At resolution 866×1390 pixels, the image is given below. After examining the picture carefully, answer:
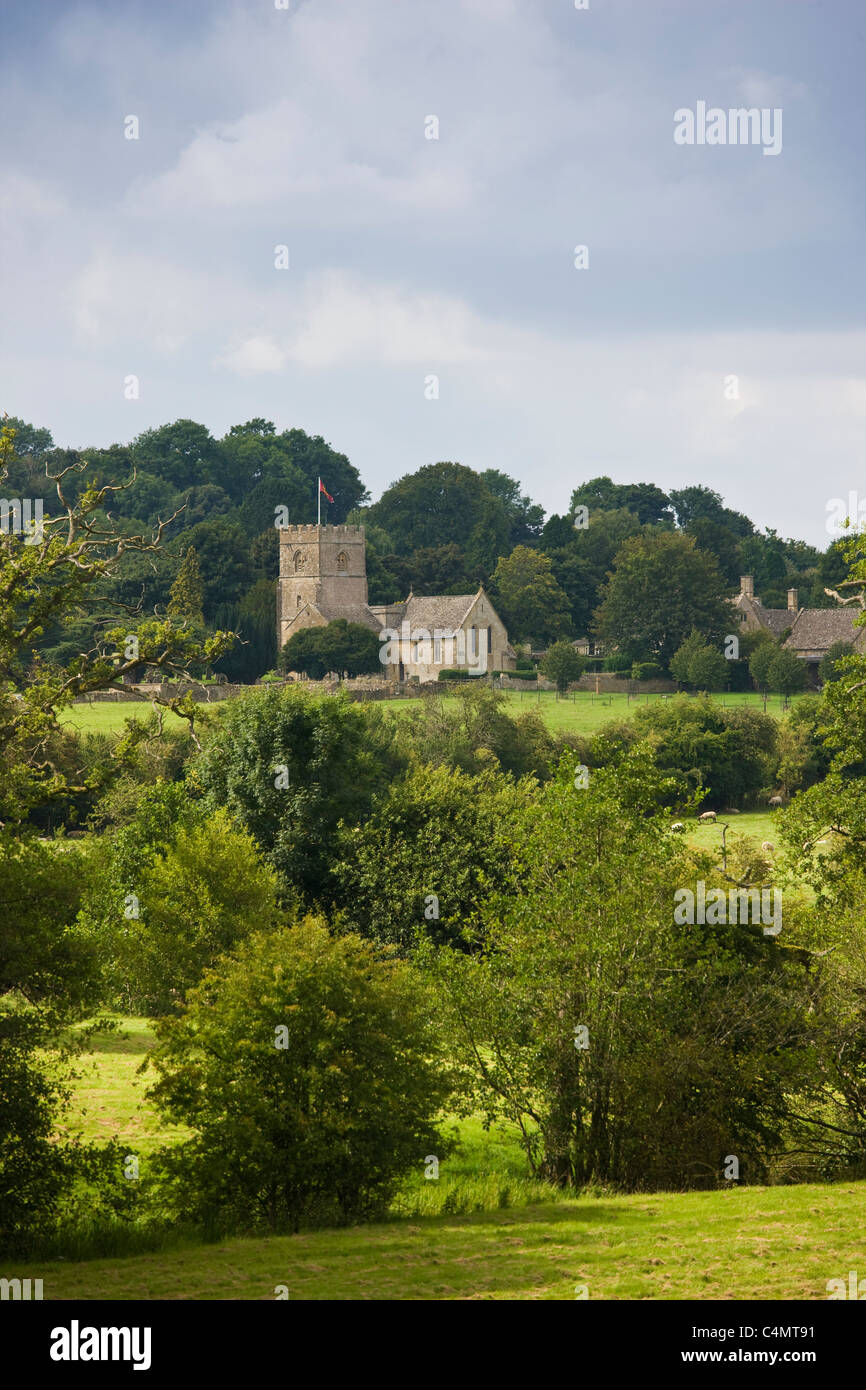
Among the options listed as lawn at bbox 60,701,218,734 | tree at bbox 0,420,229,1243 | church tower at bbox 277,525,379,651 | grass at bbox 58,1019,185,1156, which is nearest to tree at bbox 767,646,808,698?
church tower at bbox 277,525,379,651

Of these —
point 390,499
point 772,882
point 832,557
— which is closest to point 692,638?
point 832,557

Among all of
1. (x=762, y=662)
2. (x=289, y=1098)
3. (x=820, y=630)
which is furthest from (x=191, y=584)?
(x=289, y=1098)

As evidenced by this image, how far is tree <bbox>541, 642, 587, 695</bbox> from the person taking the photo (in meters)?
93.8

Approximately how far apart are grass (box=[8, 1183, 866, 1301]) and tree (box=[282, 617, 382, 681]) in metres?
80.0

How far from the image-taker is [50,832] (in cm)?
5594

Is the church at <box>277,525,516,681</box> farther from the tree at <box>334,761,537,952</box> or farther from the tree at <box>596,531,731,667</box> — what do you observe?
the tree at <box>334,761,537,952</box>

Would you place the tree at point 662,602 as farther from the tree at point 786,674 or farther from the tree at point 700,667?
the tree at point 786,674

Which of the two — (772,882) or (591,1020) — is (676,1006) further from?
(772,882)

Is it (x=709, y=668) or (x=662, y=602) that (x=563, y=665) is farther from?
(x=662, y=602)

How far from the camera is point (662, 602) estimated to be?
358 ft

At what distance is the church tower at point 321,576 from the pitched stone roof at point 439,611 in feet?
10.2

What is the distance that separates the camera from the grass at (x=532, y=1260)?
13586 millimetres

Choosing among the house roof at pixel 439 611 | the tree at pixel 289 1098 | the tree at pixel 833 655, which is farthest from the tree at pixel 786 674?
the tree at pixel 289 1098
